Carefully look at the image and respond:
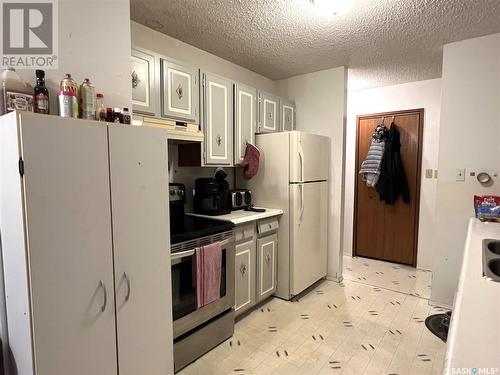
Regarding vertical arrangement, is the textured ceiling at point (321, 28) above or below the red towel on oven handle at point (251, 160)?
above

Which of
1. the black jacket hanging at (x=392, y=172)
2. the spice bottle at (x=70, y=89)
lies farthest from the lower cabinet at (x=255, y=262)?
the black jacket hanging at (x=392, y=172)

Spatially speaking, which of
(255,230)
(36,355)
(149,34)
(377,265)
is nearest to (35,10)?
(149,34)

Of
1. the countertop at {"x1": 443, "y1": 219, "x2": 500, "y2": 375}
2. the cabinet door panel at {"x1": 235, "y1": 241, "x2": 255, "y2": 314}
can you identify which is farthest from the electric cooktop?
the countertop at {"x1": 443, "y1": 219, "x2": 500, "y2": 375}

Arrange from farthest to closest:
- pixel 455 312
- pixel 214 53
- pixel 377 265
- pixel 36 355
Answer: pixel 377 265 → pixel 214 53 → pixel 36 355 → pixel 455 312

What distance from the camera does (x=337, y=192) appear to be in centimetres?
325

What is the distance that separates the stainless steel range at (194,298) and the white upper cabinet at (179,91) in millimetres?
829

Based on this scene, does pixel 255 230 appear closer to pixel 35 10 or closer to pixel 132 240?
pixel 132 240

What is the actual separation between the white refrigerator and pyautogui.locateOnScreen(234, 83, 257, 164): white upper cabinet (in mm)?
162

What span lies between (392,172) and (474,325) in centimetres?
325

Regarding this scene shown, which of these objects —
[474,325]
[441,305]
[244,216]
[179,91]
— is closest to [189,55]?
[179,91]

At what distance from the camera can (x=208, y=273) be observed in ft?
6.25

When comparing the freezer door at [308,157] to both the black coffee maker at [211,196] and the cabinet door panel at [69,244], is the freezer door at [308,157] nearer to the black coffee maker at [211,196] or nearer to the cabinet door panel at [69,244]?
the black coffee maker at [211,196]

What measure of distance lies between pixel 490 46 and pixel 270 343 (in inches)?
116

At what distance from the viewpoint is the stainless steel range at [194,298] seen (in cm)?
178
